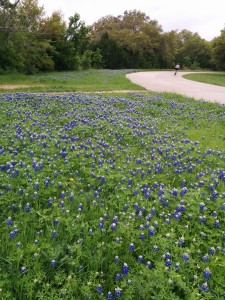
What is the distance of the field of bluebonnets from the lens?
102 inches

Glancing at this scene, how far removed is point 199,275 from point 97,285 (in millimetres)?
979

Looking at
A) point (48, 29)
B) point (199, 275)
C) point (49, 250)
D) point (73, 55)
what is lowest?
point (199, 275)

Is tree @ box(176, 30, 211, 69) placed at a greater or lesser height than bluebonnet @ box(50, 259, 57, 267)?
greater

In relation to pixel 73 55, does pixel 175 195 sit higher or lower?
lower

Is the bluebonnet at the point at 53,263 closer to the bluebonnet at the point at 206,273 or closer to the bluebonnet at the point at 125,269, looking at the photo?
the bluebonnet at the point at 125,269

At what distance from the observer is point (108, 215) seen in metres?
3.60

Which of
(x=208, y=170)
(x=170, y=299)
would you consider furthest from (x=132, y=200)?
(x=208, y=170)

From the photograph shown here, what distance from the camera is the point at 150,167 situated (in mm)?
5203

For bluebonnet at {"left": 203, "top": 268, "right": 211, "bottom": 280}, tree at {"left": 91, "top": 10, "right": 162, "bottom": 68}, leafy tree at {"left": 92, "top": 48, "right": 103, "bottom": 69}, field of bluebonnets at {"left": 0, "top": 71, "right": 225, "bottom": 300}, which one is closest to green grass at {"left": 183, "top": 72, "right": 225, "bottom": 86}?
leafy tree at {"left": 92, "top": 48, "right": 103, "bottom": 69}

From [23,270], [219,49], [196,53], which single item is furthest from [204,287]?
[196,53]

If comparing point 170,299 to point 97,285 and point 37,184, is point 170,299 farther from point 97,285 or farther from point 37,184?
point 37,184

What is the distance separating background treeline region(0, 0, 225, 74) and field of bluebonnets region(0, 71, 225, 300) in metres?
18.5

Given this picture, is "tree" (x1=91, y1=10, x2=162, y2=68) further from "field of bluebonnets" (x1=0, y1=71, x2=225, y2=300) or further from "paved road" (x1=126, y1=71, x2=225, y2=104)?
"field of bluebonnets" (x1=0, y1=71, x2=225, y2=300)

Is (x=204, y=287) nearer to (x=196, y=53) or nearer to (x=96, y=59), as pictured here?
(x=96, y=59)
